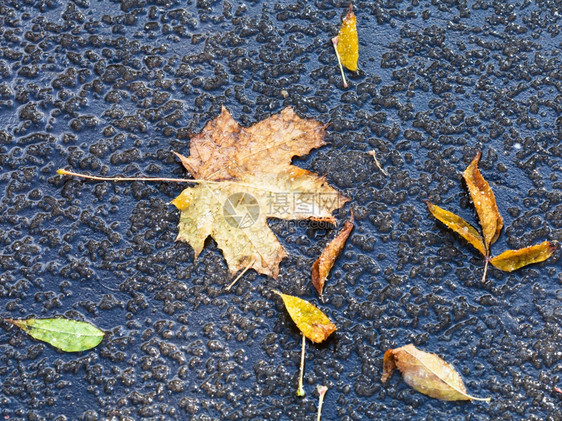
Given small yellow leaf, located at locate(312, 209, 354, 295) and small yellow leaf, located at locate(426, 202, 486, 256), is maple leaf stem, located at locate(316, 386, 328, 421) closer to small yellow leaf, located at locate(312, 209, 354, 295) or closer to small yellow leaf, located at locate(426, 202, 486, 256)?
small yellow leaf, located at locate(312, 209, 354, 295)

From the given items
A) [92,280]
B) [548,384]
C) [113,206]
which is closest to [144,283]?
[92,280]

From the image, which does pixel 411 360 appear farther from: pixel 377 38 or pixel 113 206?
pixel 377 38

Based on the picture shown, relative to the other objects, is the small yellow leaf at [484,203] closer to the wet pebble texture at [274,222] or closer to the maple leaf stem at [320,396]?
the wet pebble texture at [274,222]

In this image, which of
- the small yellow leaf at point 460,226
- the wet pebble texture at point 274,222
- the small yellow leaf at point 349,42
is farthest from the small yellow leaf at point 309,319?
the small yellow leaf at point 349,42

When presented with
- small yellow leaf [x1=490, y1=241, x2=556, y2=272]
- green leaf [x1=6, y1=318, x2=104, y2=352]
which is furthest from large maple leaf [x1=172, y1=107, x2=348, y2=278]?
small yellow leaf [x1=490, y1=241, x2=556, y2=272]

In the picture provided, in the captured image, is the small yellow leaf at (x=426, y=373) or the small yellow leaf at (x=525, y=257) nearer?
the small yellow leaf at (x=426, y=373)

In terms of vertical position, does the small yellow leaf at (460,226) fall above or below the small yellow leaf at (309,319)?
above

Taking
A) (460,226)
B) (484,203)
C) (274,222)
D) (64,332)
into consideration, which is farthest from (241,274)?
(484,203)
